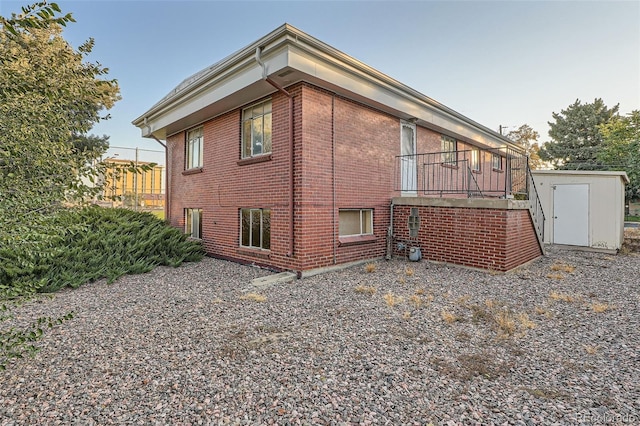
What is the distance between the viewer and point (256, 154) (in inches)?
305

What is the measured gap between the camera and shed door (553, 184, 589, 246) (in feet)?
32.9

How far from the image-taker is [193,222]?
10242 millimetres

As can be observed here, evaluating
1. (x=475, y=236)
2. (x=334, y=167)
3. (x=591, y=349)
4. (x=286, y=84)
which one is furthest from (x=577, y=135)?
(x=591, y=349)

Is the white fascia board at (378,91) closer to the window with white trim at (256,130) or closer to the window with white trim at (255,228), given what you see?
the window with white trim at (256,130)

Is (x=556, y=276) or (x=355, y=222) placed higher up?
(x=355, y=222)

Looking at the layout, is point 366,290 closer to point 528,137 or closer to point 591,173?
point 591,173

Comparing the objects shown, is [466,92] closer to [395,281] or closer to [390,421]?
[395,281]

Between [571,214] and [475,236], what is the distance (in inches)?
232

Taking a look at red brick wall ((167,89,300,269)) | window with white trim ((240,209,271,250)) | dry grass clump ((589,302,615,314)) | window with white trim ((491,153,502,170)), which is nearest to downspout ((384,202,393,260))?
red brick wall ((167,89,300,269))

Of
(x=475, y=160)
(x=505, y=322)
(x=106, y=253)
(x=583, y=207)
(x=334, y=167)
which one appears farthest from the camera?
(x=475, y=160)

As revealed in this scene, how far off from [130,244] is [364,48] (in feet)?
31.7

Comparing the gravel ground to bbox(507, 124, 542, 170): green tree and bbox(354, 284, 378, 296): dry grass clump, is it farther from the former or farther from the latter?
bbox(507, 124, 542, 170): green tree

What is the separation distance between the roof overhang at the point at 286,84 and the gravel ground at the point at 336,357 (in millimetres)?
4216

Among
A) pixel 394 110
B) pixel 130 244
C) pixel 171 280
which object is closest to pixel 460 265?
pixel 394 110
